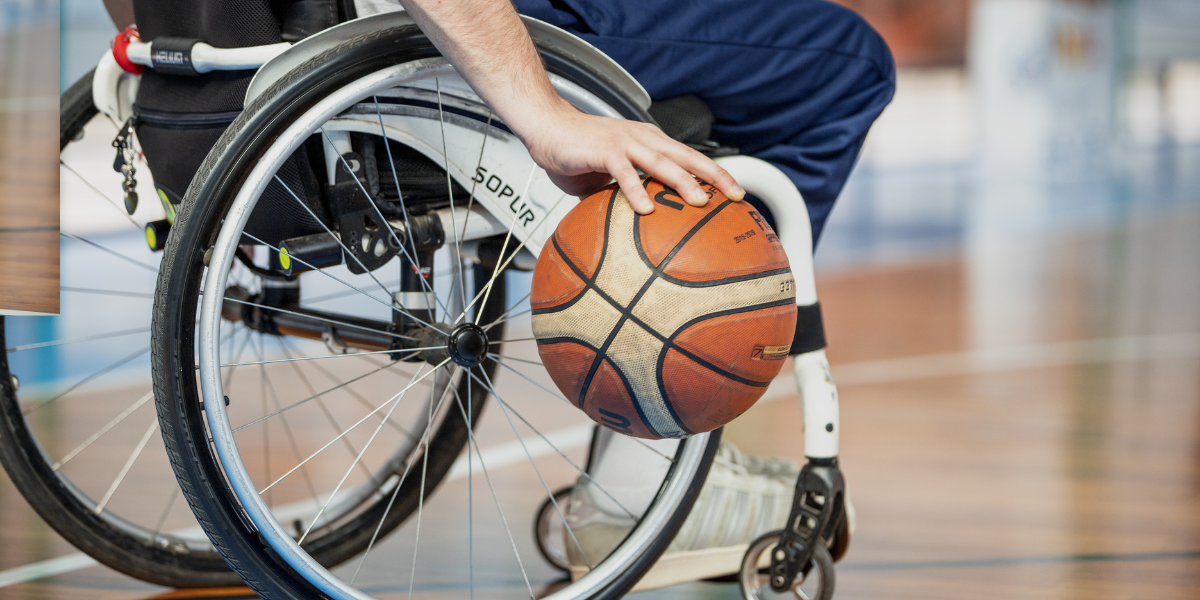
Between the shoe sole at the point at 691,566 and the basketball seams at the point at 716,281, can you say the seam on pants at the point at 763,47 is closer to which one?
the basketball seams at the point at 716,281

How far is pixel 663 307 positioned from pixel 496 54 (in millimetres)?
327

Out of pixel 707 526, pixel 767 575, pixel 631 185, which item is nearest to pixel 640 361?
pixel 631 185

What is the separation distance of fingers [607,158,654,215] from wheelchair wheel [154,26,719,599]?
205mm

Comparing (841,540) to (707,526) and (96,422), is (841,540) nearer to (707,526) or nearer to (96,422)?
(707,526)

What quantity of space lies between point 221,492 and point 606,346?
438 mm

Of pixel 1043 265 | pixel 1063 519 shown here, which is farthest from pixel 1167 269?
pixel 1063 519

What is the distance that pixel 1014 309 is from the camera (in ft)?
15.9

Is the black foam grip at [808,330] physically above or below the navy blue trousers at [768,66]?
below

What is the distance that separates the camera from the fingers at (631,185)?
1093 millimetres

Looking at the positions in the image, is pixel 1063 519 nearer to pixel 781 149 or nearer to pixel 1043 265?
pixel 781 149

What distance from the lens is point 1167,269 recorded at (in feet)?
20.4

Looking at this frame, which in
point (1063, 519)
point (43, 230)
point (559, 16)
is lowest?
point (1063, 519)

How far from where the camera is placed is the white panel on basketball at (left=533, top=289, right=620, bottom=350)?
3.63 ft

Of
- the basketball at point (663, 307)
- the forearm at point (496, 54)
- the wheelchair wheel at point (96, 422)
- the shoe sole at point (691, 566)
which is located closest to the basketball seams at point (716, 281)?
the basketball at point (663, 307)
